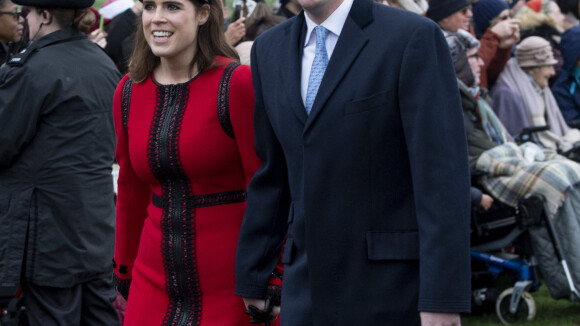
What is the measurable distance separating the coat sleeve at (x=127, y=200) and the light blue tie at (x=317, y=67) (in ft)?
4.01

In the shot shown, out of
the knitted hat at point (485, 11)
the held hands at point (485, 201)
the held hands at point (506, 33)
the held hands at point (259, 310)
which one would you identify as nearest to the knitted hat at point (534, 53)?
the knitted hat at point (485, 11)

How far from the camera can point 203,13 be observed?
3.94 meters

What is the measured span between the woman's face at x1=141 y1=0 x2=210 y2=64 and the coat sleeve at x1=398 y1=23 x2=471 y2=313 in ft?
4.18

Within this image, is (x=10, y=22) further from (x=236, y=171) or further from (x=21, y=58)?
(x=236, y=171)

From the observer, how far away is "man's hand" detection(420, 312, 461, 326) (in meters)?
2.70

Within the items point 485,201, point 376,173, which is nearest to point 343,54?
point 376,173

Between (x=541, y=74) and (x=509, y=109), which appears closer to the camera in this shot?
(x=509, y=109)

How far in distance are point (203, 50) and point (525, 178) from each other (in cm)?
438

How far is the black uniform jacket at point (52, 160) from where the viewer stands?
4.80 meters

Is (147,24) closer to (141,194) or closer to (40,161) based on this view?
(141,194)

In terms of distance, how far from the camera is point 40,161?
490 centimetres

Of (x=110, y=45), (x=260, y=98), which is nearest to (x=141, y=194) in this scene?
(x=260, y=98)

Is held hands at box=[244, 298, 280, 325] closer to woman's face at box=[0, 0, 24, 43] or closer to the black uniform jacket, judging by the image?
the black uniform jacket

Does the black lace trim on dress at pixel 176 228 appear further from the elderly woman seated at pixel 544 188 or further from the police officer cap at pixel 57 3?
the elderly woman seated at pixel 544 188
